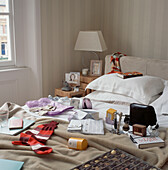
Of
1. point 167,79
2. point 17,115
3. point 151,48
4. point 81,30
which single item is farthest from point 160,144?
point 81,30

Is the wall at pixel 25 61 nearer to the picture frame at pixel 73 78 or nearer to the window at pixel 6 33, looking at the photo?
the window at pixel 6 33

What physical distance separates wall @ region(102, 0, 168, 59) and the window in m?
1.57

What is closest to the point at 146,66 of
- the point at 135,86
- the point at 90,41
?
the point at 135,86

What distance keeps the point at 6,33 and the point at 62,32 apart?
0.85 m

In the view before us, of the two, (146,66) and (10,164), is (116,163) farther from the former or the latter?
(146,66)

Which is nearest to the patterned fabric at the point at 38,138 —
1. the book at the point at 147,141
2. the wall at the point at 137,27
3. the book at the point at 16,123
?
the book at the point at 16,123

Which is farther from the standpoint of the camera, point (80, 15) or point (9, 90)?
point (80, 15)

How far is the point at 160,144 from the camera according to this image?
5.85 ft

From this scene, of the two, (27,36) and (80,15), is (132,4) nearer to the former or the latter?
(80,15)

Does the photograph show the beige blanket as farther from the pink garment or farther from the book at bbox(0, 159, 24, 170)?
the pink garment

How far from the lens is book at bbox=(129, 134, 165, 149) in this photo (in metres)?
1.74

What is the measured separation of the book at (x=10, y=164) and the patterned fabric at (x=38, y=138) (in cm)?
17

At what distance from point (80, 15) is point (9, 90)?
5.46ft

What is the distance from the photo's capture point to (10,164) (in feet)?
4.97
